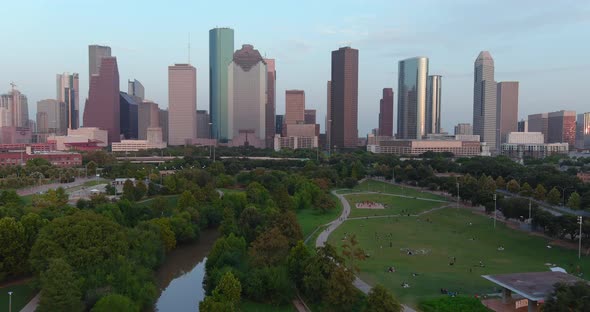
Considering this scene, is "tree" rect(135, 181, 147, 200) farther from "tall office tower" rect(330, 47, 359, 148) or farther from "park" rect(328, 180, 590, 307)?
"tall office tower" rect(330, 47, 359, 148)

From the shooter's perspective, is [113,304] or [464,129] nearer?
[113,304]

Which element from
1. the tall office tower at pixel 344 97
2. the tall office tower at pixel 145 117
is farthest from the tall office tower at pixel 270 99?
the tall office tower at pixel 145 117

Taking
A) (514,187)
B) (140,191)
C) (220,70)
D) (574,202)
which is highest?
(220,70)

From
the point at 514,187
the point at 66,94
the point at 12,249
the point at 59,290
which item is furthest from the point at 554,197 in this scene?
the point at 66,94

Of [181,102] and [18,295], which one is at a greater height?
[181,102]

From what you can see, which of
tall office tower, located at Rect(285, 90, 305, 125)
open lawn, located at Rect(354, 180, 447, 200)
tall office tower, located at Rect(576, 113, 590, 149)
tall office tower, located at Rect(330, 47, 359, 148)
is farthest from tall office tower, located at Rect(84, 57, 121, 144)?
tall office tower, located at Rect(576, 113, 590, 149)

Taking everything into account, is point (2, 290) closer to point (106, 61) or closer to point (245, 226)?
point (245, 226)

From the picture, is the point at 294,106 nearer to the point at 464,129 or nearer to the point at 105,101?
the point at 105,101

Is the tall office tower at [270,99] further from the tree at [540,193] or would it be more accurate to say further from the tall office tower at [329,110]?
the tree at [540,193]
